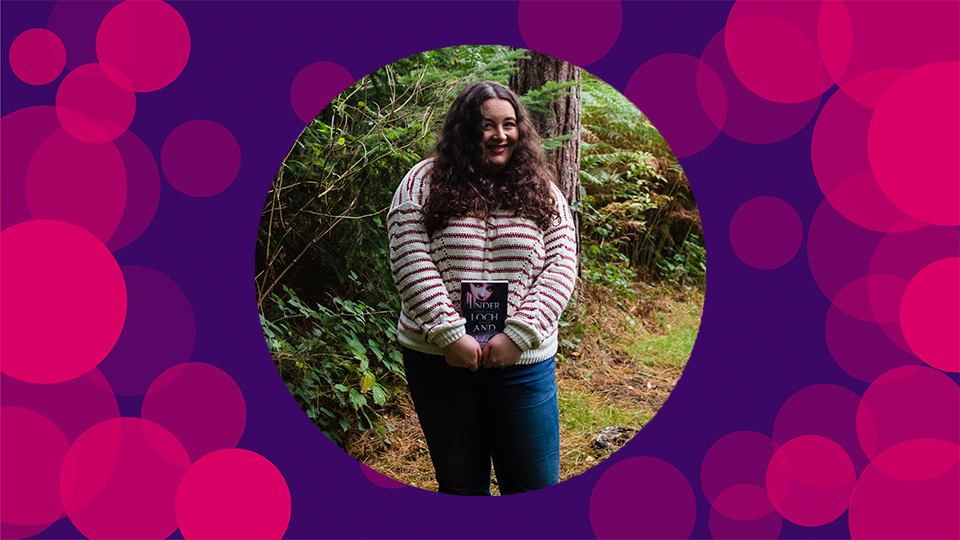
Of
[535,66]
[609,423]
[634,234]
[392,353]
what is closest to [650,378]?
[609,423]

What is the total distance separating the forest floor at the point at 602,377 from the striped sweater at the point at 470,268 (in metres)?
1.30

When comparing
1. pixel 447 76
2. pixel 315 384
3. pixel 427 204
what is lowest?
pixel 315 384

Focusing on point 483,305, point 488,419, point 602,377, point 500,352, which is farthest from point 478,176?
point 602,377

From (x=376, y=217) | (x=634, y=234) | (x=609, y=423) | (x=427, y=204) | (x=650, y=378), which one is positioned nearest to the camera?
(x=427, y=204)

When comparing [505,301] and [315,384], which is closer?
[505,301]

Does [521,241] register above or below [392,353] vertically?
above

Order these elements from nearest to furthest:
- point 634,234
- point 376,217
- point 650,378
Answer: point 376,217, point 650,378, point 634,234

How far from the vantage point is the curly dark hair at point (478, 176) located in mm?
1737

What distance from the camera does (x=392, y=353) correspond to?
9.69 ft

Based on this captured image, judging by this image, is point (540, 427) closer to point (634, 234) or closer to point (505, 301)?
point (505, 301)

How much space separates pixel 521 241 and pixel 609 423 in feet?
6.31

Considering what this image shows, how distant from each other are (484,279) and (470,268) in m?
0.05

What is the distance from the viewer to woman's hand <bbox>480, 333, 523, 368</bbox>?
174 centimetres

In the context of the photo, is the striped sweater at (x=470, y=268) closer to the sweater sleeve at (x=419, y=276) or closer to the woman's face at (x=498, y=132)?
the sweater sleeve at (x=419, y=276)
